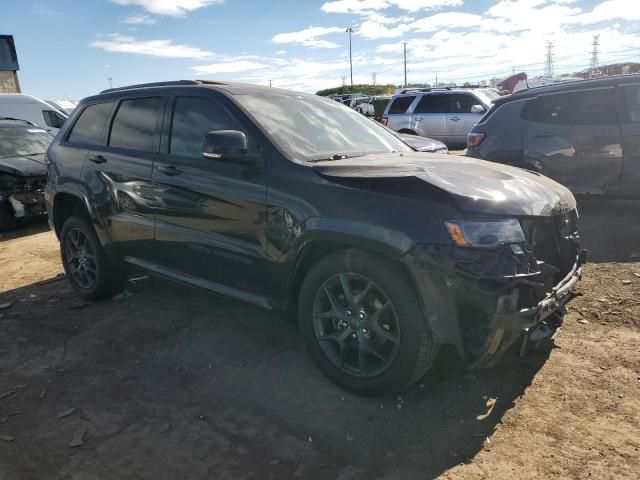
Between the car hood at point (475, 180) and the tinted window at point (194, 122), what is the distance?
905 mm

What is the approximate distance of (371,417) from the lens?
2938mm

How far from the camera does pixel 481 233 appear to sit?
2.69 meters

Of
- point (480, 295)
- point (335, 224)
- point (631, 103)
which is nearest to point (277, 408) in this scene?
point (335, 224)

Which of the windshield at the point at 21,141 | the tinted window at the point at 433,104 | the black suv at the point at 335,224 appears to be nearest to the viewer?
the black suv at the point at 335,224

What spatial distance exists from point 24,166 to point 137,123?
5.66 m

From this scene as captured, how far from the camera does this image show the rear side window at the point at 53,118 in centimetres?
1498

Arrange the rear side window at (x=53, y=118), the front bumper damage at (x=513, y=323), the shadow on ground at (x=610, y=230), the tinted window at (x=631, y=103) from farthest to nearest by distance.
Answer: the rear side window at (x=53, y=118) < the tinted window at (x=631, y=103) < the shadow on ground at (x=610, y=230) < the front bumper damage at (x=513, y=323)

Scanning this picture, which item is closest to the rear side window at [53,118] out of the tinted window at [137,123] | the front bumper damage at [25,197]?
the front bumper damage at [25,197]

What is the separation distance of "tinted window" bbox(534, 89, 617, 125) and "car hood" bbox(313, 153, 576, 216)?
378 centimetres

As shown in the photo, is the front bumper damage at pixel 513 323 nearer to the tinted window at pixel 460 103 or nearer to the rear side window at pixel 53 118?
the tinted window at pixel 460 103

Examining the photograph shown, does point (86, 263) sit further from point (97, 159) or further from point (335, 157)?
point (335, 157)

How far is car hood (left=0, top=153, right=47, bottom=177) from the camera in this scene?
8.61 metres

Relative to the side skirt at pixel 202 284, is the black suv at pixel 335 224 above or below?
above

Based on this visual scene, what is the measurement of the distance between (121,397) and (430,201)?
7.37 feet
